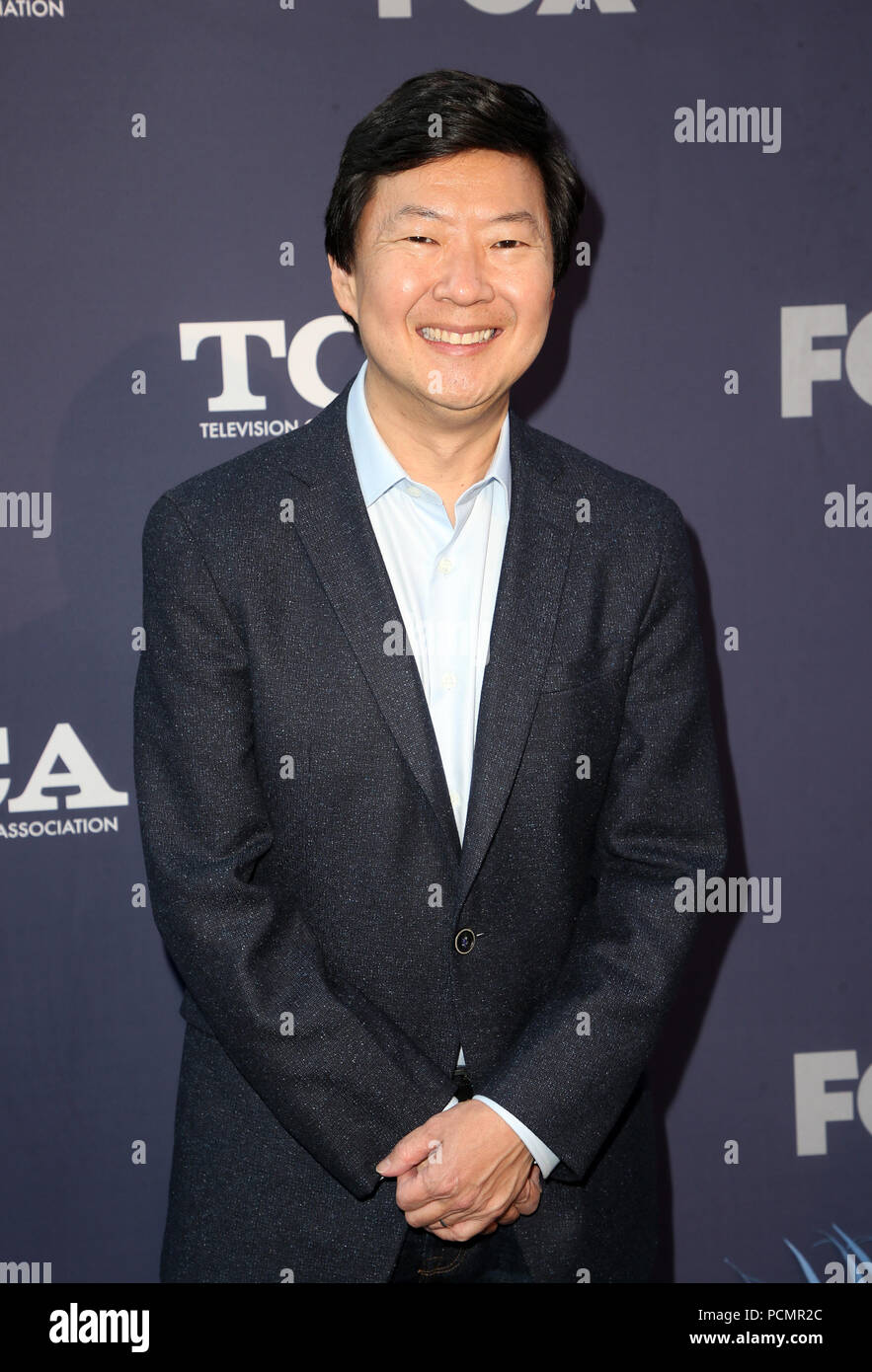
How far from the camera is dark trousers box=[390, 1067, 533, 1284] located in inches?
75.0

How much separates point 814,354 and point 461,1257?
189 cm

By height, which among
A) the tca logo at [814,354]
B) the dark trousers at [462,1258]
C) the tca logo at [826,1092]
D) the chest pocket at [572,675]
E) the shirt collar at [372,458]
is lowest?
the tca logo at [826,1092]

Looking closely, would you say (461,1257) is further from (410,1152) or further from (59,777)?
(59,777)

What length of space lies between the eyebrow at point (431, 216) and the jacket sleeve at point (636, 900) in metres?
0.50

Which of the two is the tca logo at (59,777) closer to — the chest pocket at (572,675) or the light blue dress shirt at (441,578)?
the light blue dress shirt at (441,578)

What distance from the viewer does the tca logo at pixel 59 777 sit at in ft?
8.43

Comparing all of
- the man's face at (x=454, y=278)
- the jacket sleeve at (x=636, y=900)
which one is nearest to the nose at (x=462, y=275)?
the man's face at (x=454, y=278)

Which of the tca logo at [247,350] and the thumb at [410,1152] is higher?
the tca logo at [247,350]

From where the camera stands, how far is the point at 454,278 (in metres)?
1.80

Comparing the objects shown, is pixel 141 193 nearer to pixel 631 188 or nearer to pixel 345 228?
pixel 345 228

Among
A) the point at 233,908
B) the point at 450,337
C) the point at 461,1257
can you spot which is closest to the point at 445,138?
the point at 450,337

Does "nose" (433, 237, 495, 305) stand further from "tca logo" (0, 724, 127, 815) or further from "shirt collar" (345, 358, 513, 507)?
"tca logo" (0, 724, 127, 815)

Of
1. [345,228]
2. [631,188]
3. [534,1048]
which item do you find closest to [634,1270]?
[534,1048]

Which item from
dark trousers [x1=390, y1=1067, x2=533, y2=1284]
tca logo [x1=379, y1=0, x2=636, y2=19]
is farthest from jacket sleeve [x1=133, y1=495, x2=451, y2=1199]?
tca logo [x1=379, y1=0, x2=636, y2=19]
